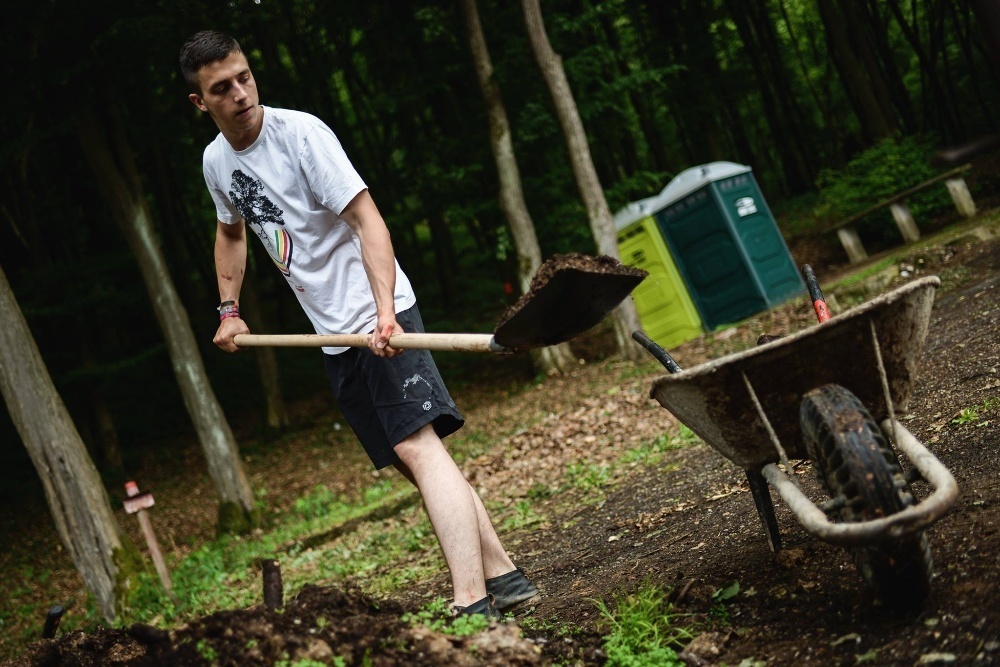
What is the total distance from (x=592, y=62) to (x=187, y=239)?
41.0ft

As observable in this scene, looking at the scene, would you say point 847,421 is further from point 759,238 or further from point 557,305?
point 759,238

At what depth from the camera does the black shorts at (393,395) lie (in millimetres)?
3061

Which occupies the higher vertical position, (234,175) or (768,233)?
(234,175)

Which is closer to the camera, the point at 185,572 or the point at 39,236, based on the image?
the point at 185,572

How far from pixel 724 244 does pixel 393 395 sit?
10786 millimetres

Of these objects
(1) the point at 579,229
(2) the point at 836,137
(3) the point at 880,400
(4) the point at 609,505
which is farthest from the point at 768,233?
(2) the point at 836,137

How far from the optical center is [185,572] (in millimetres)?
7953

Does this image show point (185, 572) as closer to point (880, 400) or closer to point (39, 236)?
point (880, 400)

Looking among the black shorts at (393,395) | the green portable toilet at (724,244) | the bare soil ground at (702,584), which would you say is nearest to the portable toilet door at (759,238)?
the green portable toilet at (724,244)

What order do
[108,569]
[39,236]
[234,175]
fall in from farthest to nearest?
[39,236]
[108,569]
[234,175]

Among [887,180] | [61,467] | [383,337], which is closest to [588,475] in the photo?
[383,337]

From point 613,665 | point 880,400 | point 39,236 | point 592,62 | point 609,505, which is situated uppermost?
point 39,236

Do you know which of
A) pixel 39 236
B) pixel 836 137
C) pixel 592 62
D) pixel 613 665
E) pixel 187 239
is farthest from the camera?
pixel 836 137

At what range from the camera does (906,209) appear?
13.3 metres
